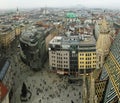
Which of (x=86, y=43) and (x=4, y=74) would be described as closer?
(x=4, y=74)

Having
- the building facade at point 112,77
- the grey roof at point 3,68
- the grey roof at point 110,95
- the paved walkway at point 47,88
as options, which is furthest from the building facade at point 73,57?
the grey roof at point 110,95

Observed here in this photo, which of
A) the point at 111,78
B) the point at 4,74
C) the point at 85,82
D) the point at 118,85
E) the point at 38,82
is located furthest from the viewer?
the point at 38,82

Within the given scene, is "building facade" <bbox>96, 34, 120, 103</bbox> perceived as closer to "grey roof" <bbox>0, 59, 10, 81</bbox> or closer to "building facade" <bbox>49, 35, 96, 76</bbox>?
"grey roof" <bbox>0, 59, 10, 81</bbox>

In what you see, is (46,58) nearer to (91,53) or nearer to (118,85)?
(91,53)

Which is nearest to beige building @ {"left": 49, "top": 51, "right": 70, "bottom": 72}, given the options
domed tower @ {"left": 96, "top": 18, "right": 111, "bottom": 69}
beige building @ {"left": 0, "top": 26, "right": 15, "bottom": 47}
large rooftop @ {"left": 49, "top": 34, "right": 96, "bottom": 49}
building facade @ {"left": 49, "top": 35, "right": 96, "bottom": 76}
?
building facade @ {"left": 49, "top": 35, "right": 96, "bottom": 76}

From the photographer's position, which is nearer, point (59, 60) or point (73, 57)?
point (73, 57)

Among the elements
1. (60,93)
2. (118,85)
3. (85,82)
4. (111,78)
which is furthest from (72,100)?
(118,85)

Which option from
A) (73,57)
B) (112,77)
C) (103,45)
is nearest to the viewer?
(112,77)

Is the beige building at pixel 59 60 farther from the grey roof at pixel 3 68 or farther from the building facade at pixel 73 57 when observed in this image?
the grey roof at pixel 3 68

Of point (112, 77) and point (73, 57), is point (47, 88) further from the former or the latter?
point (112, 77)

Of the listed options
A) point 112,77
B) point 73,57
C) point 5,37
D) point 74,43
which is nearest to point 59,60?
point 73,57

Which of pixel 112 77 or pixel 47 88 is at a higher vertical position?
pixel 112 77
